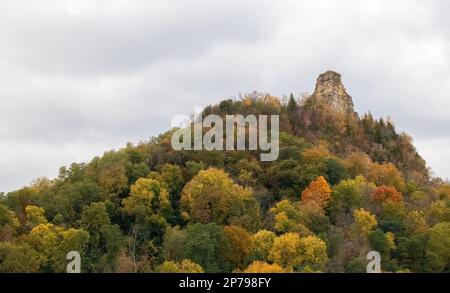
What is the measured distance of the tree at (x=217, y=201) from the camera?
81250 mm

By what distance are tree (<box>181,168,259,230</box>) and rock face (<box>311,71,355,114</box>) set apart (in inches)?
1468

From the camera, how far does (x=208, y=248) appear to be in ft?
224

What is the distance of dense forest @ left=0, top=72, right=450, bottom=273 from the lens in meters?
69.5

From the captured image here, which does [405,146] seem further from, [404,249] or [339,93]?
[404,249]

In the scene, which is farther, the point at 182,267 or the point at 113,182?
the point at 113,182

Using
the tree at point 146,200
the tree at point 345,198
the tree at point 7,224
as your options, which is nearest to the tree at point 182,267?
the tree at point 146,200

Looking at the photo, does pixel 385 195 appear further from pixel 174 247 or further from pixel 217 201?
pixel 174 247

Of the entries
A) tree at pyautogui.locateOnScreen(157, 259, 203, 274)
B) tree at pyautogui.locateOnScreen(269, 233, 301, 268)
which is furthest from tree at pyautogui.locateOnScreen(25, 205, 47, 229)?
tree at pyautogui.locateOnScreen(269, 233, 301, 268)

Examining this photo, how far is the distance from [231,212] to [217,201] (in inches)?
83.8

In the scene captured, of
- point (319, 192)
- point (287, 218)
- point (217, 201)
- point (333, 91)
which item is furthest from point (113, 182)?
point (333, 91)

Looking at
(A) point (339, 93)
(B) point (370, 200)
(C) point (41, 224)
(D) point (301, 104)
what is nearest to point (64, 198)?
(C) point (41, 224)

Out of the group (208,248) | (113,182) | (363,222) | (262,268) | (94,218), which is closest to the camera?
(262,268)

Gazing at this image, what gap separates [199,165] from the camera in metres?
89.8

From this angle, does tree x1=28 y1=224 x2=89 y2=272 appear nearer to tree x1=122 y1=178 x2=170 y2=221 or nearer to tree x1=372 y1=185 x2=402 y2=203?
tree x1=122 y1=178 x2=170 y2=221
